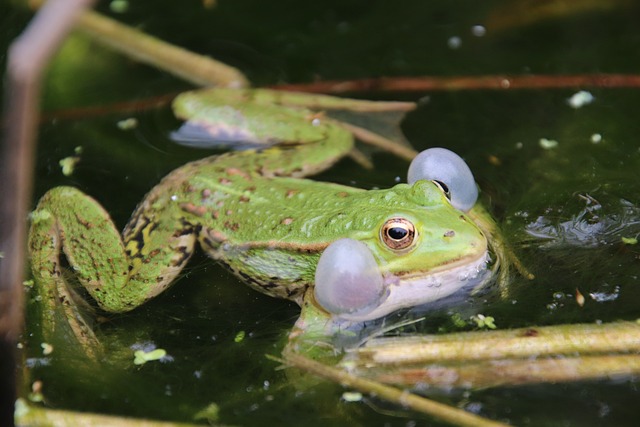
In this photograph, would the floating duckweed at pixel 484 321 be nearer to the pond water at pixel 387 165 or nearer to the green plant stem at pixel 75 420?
the pond water at pixel 387 165

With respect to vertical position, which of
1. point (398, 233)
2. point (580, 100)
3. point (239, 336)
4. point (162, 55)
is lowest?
point (239, 336)

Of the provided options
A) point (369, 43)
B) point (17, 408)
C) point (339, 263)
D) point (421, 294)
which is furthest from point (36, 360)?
point (369, 43)

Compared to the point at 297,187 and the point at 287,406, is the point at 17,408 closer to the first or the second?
the point at 287,406

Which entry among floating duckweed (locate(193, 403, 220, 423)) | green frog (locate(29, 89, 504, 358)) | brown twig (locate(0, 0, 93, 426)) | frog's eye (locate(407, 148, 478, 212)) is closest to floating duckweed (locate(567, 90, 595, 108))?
green frog (locate(29, 89, 504, 358))

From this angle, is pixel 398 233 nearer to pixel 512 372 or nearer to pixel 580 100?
pixel 512 372

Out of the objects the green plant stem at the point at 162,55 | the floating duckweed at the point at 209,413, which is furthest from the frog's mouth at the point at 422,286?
the green plant stem at the point at 162,55

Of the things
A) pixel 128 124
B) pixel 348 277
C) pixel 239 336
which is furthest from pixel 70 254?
pixel 348 277

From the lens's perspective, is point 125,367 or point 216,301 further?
point 216,301
